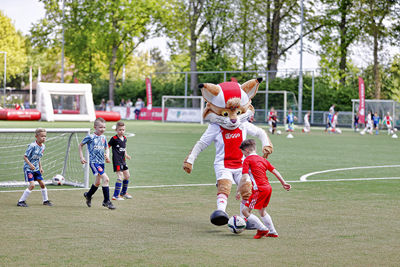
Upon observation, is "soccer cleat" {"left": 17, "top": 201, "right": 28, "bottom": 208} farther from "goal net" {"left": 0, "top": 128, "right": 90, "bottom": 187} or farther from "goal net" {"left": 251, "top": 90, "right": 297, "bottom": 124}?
"goal net" {"left": 251, "top": 90, "right": 297, "bottom": 124}

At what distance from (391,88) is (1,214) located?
46153mm

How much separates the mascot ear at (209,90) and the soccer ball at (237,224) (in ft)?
5.95

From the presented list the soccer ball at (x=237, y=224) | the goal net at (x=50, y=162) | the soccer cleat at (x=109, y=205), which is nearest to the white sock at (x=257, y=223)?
the soccer ball at (x=237, y=224)

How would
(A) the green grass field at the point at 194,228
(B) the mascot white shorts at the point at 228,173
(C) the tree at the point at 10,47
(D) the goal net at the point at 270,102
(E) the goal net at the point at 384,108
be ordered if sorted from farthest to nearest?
(C) the tree at the point at 10,47, (D) the goal net at the point at 270,102, (E) the goal net at the point at 384,108, (B) the mascot white shorts at the point at 228,173, (A) the green grass field at the point at 194,228

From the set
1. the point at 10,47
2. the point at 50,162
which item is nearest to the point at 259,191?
the point at 50,162

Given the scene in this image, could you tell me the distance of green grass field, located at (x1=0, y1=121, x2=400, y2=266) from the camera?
21.0 feet

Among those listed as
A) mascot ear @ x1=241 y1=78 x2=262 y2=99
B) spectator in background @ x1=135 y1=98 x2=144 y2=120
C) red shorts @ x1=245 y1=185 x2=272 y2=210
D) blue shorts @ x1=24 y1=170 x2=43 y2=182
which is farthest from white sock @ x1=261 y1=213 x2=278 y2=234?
spectator in background @ x1=135 y1=98 x2=144 y2=120

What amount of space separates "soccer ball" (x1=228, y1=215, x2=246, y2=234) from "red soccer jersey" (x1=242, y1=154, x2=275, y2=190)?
0.42 m

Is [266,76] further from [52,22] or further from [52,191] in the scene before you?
[52,191]

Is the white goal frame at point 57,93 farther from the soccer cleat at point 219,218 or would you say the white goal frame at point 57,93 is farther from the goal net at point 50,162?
the soccer cleat at point 219,218

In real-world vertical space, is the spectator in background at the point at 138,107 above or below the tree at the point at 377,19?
below

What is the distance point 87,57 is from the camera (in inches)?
2527

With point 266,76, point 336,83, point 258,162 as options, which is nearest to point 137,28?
point 266,76

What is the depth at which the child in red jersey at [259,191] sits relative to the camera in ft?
24.7
